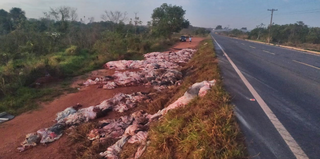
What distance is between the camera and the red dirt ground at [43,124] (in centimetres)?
497

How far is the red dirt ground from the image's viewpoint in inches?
196

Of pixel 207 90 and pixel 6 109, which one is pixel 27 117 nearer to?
pixel 6 109

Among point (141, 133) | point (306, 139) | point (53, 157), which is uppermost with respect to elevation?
point (306, 139)

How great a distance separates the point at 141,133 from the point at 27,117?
4792 mm

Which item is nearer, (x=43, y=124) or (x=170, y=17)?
(x=43, y=124)

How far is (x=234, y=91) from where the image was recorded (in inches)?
211

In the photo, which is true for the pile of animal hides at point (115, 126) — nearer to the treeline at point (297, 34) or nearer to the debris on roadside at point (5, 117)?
the debris on roadside at point (5, 117)

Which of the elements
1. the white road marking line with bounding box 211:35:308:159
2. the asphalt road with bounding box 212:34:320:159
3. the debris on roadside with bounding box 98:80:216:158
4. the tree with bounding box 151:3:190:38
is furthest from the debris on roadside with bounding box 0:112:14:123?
the tree with bounding box 151:3:190:38

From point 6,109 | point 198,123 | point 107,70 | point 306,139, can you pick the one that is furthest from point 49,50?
point 306,139

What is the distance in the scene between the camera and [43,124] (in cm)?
641

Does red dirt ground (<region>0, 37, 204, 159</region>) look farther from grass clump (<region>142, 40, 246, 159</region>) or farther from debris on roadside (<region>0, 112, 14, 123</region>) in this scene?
grass clump (<region>142, 40, 246, 159</region>)

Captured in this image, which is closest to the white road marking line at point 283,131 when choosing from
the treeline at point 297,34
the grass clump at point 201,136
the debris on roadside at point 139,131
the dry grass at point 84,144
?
the grass clump at point 201,136

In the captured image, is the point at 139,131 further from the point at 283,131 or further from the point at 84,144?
the point at 283,131

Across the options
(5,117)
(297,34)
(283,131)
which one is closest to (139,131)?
(283,131)
